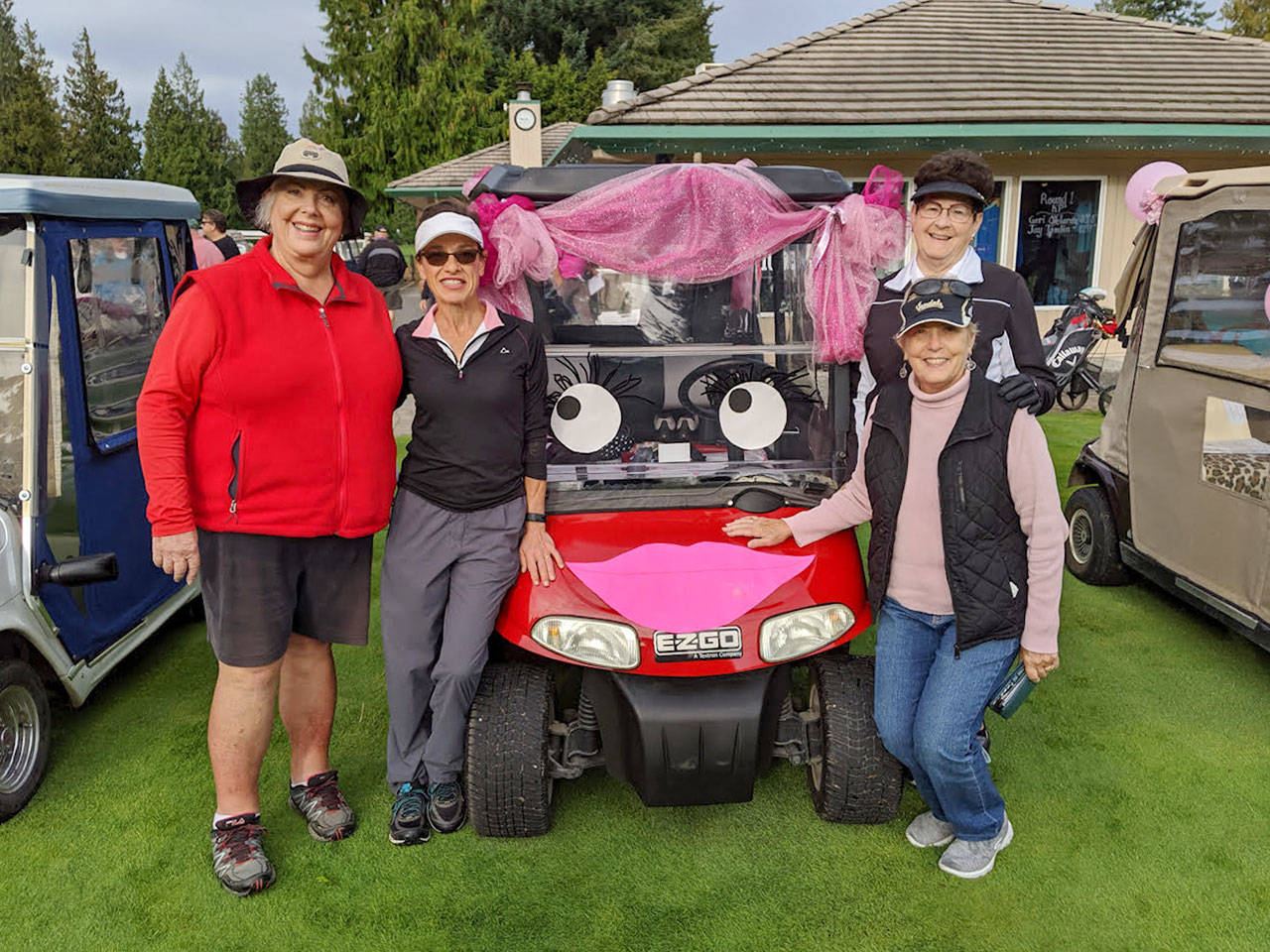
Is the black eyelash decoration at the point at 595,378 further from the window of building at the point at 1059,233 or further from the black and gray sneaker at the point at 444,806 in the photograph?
the window of building at the point at 1059,233

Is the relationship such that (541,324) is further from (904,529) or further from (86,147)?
(86,147)

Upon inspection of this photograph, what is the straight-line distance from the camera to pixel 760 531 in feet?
9.06

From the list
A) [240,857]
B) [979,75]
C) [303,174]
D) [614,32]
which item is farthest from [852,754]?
[614,32]

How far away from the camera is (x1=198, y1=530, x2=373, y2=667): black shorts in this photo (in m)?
2.49

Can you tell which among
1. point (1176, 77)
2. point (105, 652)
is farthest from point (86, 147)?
point (105, 652)

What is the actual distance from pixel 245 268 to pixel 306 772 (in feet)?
4.90

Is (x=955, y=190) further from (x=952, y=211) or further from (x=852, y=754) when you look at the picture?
(x=852, y=754)

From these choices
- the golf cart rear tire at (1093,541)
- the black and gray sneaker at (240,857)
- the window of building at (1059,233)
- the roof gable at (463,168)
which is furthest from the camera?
the roof gable at (463,168)

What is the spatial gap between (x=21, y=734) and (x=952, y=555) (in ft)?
9.21

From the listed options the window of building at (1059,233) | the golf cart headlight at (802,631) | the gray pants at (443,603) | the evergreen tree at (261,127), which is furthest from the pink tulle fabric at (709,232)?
the evergreen tree at (261,127)

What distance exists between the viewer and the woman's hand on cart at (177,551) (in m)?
2.35

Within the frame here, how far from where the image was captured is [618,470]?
3080mm

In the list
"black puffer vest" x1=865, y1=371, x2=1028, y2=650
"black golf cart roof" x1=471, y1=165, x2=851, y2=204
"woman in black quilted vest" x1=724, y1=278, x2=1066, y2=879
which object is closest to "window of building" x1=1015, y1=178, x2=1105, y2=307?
"black golf cart roof" x1=471, y1=165, x2=851, y2=204

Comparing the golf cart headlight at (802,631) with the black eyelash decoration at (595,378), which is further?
the black eyelash decoration at (595,378)
